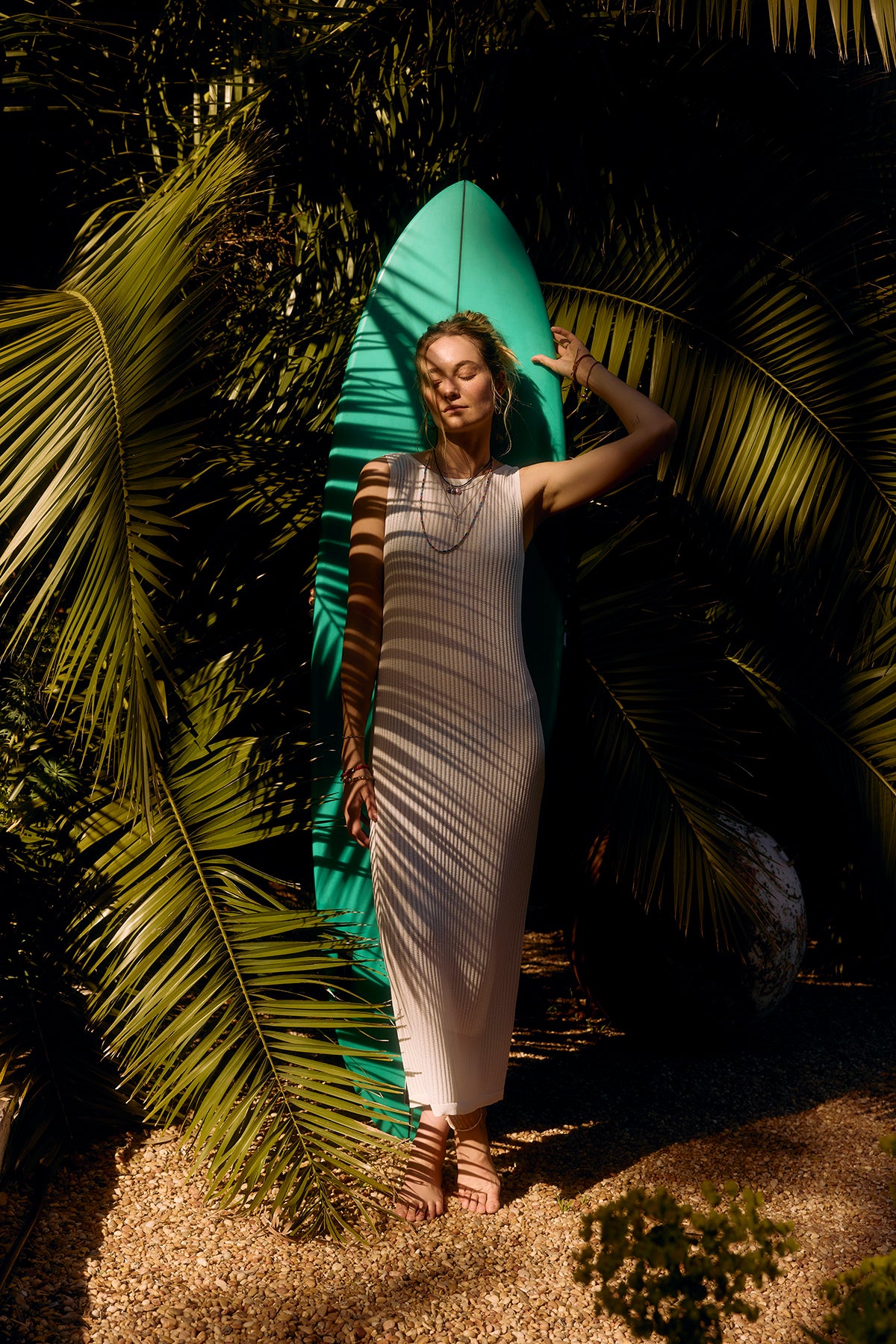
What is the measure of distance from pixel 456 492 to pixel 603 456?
0.33 meters

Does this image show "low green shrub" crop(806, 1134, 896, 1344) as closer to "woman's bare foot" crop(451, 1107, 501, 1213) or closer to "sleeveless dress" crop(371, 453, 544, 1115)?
"sleeveless dress" crop(371, 453, 544, 1115)

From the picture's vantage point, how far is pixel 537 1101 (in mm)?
3109

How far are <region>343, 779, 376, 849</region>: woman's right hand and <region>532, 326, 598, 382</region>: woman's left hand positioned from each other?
106 cm

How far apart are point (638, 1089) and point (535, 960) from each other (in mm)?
1072

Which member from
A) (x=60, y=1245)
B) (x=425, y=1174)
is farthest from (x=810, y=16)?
(x=60, y=1245)

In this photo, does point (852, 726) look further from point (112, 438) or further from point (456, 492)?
point (112, 438)

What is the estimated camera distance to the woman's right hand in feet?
8.22

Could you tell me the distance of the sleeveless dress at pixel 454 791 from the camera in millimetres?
2416

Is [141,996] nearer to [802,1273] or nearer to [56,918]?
[56,918]

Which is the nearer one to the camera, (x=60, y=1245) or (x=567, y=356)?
(x=60, y=1245)

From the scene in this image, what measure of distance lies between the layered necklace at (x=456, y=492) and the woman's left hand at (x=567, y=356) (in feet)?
0.99

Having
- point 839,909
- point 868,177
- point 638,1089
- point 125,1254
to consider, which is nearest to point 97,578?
point 125,1254

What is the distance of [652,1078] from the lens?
328 centimetres

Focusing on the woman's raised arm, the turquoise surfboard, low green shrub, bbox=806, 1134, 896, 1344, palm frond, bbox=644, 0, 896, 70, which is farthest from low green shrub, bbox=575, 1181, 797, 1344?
palm frond, bbox=644, 0, 896, 70
